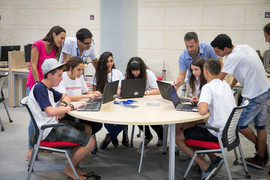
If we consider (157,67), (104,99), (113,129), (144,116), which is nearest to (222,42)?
(144,116)

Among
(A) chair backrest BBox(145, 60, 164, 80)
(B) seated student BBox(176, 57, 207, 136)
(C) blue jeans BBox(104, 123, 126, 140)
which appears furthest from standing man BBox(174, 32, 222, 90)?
(A) chair backrest BBox(145, 60, 164, 80)

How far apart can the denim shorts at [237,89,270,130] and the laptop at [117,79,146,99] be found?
1124 mm

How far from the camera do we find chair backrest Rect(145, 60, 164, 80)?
20.3 feet

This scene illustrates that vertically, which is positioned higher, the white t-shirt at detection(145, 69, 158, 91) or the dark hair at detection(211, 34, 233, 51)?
→ the dark hair at detection(211, 34, 233, 51)

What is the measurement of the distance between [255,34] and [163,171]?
13.8ft

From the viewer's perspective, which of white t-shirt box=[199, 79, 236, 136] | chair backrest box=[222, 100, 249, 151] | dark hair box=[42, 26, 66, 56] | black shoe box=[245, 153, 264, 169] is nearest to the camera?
chair backrest box=[222, 100, 249, 151]

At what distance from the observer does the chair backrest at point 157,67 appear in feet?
20.3

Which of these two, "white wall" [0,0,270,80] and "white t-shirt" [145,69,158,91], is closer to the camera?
"white t-shirt" [145,69,158,91]

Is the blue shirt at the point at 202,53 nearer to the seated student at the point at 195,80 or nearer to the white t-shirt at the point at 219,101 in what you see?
the seated student at the point at 195,80

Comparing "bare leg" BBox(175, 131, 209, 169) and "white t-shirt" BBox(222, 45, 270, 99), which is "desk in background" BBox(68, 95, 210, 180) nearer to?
"bare leg" BBox(175, 131, 209, 169)

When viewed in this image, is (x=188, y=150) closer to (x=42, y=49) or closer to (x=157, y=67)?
(x=42, y=49)

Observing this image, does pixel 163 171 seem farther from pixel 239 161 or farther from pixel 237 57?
Answer: pixel 237 57

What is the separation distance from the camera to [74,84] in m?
3.10

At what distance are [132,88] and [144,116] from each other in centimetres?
72
